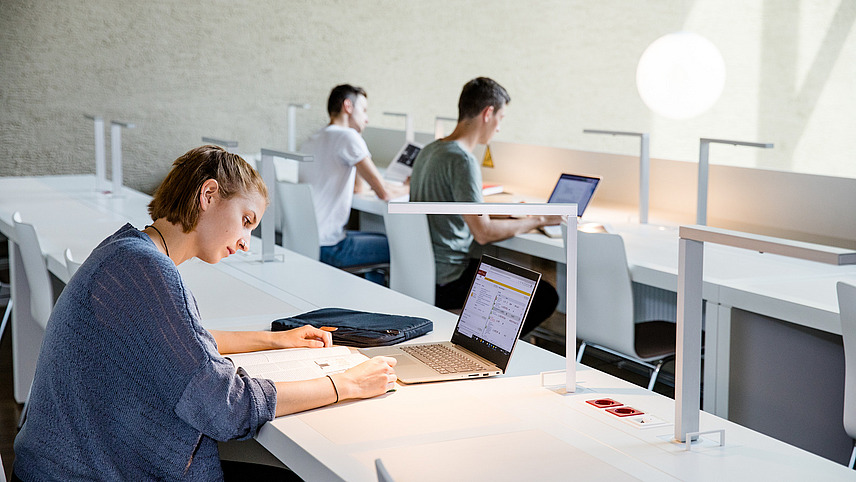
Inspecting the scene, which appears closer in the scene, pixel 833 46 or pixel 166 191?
pixel 166 191

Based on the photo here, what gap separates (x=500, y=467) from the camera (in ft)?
3.88

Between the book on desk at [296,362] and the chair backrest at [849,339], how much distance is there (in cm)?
95

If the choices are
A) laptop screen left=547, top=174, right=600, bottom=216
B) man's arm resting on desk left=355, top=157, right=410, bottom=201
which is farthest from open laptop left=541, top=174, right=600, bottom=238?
man's arm resting on desk left=355, top=157, right=410, bottom=201

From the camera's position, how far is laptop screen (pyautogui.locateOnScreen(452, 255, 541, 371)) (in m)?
1.58

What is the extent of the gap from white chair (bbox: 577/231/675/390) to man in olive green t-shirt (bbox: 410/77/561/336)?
490 millimetres

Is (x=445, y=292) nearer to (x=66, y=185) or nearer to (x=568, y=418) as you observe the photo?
(x=568, y=418)

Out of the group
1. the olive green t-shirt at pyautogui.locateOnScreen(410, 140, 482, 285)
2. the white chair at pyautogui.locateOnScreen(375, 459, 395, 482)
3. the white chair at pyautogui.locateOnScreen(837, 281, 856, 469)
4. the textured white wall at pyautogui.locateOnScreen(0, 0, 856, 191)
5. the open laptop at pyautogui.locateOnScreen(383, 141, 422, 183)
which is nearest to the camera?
the white chair at pyautogui.locateOnScreen(375, 459, 395, 482)

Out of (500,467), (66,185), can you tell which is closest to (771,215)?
(500,467)


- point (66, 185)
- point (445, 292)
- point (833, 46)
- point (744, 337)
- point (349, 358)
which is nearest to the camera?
point (349, 358)

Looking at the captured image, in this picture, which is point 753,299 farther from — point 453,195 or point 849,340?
point 453,195

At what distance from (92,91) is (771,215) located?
4031mm

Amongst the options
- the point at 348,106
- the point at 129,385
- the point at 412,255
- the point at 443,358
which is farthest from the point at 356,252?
the point at 129,385

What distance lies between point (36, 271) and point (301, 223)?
4.00 ft

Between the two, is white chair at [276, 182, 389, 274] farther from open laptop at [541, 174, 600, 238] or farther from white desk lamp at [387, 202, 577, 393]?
Result: white desk lamp at [387, 202, 577, 393]
